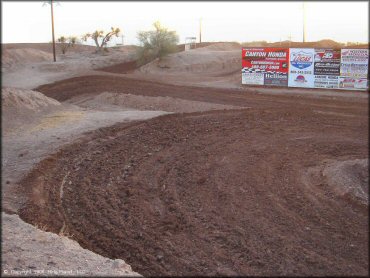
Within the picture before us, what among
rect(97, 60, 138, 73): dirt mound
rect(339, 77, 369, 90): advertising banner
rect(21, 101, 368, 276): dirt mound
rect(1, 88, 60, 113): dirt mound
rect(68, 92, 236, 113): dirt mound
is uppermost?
rect(97, 60, 138, 73): dirt mound

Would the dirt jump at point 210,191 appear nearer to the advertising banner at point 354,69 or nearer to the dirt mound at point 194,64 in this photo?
the advertising banner at point 354,69

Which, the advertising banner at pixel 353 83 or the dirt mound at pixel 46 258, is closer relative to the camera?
the dirt mound at pixel 46 258

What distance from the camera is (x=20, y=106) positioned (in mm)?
20297

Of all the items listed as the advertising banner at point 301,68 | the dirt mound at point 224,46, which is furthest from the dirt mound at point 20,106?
the dirt mound at point 224,46

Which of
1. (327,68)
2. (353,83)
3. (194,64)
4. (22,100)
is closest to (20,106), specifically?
(22,100)

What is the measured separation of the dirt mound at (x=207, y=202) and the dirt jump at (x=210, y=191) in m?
0.03

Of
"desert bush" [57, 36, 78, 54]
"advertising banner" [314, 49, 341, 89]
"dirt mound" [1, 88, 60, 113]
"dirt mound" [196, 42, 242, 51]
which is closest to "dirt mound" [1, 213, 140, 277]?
"dirt mound" [1, 88, 60, 113]

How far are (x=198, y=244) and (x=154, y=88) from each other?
71.9 feet

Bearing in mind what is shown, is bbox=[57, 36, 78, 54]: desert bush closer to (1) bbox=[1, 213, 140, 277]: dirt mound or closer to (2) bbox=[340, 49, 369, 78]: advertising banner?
(2) bbox=[340, 49, 369, 78]: advertising banner

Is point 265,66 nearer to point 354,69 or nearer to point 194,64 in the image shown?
point 354,69

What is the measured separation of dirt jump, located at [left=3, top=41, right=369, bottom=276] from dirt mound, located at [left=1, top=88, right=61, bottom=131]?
2219 millimetres

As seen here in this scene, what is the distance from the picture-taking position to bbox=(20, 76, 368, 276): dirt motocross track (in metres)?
8.34

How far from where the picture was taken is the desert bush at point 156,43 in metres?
46.0

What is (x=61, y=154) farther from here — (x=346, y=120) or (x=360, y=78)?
(x=360, y=78)
